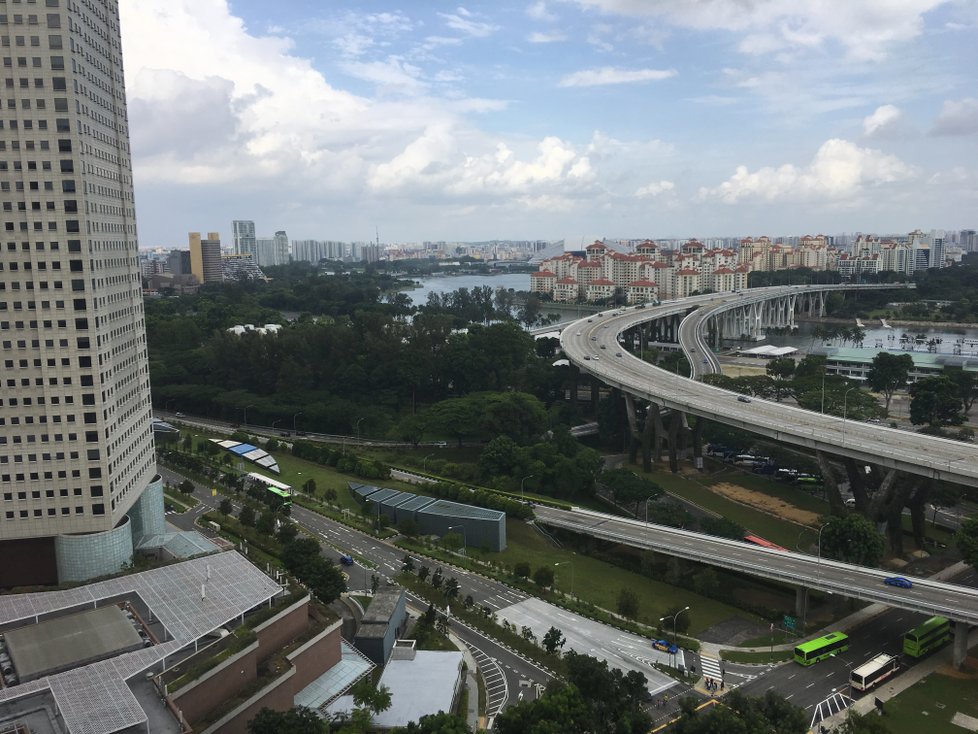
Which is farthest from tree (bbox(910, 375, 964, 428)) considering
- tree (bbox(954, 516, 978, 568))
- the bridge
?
the bridge

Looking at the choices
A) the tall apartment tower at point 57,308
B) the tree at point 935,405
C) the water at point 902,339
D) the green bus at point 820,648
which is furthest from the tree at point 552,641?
the water at point 902,339

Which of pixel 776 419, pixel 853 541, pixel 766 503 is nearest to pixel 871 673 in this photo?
pixel 853 541

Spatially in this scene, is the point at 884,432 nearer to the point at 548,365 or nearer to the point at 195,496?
the point at 548,365

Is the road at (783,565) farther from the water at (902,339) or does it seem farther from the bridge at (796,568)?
the water at (902,339)

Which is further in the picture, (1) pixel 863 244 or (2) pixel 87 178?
(1) pixel 863 244

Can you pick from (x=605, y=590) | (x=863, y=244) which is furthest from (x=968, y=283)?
(x=605, y=590)

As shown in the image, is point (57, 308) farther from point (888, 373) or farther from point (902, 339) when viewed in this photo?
point (902, 339)

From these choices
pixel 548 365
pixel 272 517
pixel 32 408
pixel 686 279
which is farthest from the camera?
pixel 686 279
